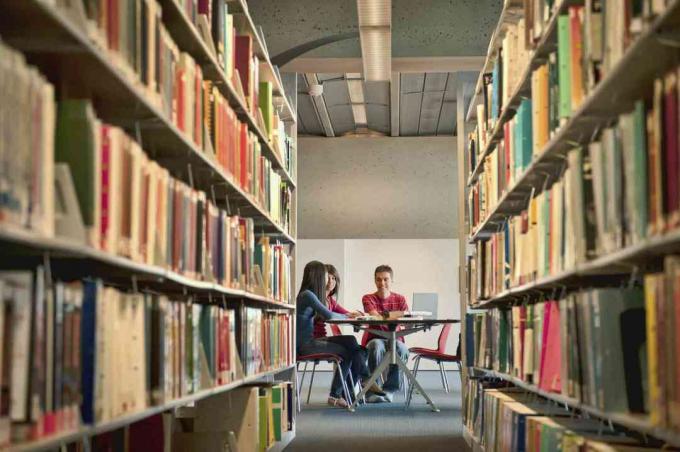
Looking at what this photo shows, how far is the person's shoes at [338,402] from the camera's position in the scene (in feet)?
25.1

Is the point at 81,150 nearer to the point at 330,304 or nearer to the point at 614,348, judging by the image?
the point at 614,348

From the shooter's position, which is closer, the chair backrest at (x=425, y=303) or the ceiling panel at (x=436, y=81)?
the chair backrest at (x=425, y=303)

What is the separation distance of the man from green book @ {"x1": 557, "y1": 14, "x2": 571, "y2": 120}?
533cm

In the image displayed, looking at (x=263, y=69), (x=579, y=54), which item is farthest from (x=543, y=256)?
(x=263, y=69)

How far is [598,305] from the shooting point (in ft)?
7.62

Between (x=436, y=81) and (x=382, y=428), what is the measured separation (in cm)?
510

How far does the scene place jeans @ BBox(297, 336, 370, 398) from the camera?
24.9ft

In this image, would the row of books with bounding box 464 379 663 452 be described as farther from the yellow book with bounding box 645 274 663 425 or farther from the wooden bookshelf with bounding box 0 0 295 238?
the wooden bookshelf with bounding box 0 0 295 238

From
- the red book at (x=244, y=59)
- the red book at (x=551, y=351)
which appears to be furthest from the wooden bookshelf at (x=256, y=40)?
the red book at (x=551, y=351)

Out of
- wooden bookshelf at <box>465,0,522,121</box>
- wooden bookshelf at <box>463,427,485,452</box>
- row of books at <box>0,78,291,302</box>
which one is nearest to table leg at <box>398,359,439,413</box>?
wooden bookshelf at <box>463,427,485,452</box>

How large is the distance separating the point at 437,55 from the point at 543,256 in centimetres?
333

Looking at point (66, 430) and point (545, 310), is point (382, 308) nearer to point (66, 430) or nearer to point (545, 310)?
point (545, 310)

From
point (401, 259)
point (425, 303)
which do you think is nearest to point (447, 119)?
point (401, 259)

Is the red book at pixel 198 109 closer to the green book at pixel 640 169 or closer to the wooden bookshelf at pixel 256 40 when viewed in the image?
the wooden bookshelf at pixel 256 40
